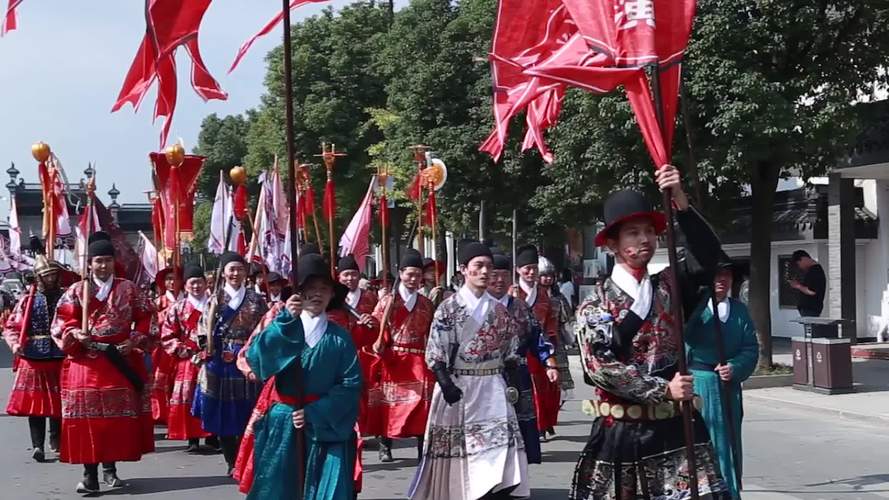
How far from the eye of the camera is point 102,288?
8.49 meters

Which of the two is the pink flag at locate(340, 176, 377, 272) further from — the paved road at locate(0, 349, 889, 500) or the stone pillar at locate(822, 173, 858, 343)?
the stone pillar at locate(822, 173, 858, 343)

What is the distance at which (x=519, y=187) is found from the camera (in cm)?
2336

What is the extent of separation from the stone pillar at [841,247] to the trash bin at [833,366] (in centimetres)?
575

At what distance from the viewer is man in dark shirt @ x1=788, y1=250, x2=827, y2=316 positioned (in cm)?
1527

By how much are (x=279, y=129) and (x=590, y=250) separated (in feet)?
39.5

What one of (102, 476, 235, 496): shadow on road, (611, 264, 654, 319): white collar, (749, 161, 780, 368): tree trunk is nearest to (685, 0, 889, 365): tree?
(749, 161, 780, 368): tree trunk

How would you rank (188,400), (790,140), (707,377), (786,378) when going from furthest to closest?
(786,378), (790,140), (188,400), (707,377)

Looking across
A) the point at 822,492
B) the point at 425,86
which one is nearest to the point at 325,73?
the point at 425,86

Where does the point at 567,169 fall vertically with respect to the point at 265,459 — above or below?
above

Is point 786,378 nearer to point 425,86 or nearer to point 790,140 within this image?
point 790,140

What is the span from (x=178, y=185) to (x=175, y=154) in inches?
23.4

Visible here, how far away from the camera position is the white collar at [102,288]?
27.8ft

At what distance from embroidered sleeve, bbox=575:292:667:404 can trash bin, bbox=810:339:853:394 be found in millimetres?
10293

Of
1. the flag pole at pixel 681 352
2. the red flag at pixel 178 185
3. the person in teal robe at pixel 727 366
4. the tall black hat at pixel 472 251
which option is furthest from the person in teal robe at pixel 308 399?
the red flag at pixel 178 185
